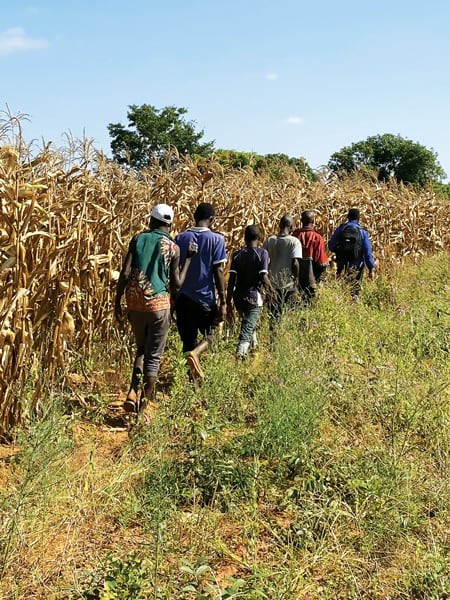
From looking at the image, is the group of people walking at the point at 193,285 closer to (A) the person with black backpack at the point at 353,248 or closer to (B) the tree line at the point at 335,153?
(A) the person with black backpack at the point at 353,248

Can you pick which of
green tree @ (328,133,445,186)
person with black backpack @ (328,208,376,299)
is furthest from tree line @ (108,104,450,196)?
person with black backpack @ (328,208,376,299)

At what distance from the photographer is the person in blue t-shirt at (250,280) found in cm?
639

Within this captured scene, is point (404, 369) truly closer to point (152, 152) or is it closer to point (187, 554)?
point (187, 554)

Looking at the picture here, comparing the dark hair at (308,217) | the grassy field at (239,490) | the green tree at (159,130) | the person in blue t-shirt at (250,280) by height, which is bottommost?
the grassy field at (239,490)

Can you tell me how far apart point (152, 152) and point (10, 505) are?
17.2 ft

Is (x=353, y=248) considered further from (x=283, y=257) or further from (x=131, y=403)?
(x=131, y=403)

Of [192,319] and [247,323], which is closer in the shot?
[192,319]

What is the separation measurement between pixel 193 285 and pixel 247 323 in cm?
99

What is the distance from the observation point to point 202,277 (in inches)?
223

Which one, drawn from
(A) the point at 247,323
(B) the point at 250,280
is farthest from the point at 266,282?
(A) the point at 247,323

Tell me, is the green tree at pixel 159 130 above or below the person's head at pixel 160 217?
above

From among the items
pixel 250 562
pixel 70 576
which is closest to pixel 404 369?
pixel 250 562

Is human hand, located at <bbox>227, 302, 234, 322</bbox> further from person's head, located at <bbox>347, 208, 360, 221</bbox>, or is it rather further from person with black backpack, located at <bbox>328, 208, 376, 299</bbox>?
person's head, located at <bbox>347, 208, 360, 221</bbox>

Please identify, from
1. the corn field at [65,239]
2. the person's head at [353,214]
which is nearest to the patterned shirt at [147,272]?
the corn field at [65,239]
